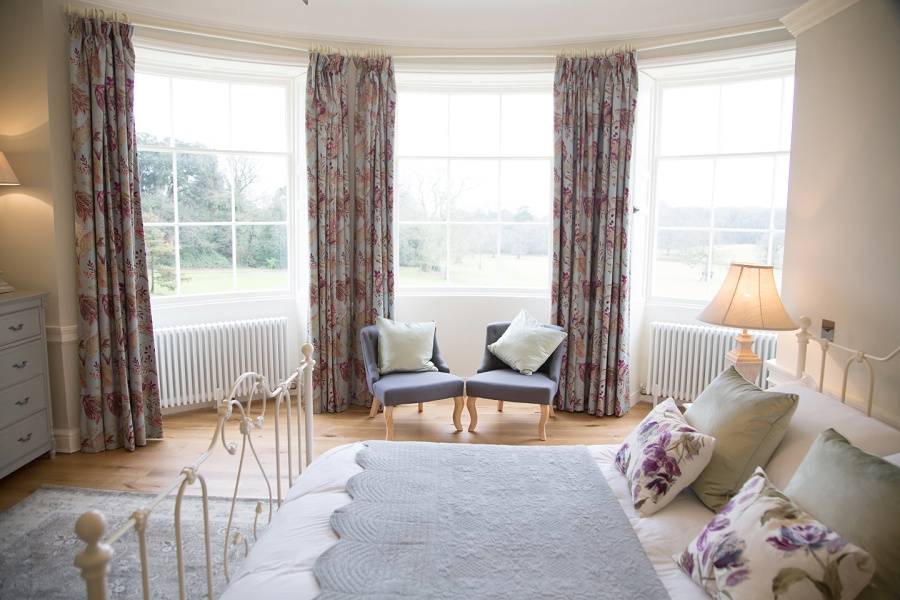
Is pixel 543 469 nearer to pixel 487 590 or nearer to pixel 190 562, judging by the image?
pixel 487 590

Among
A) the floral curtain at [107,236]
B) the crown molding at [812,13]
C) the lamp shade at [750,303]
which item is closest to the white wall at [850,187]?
the crown molding at [812,13]

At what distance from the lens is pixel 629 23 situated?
4.44m

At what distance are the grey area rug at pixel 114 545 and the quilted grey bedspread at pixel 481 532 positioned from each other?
1.02 meters

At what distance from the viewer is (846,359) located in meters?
2.75

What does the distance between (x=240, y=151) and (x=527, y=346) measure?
2.78m

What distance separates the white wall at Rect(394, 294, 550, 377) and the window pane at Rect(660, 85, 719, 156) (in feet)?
5.35

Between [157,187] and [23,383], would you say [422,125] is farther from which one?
[23,383]

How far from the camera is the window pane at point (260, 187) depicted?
4957 millimetres

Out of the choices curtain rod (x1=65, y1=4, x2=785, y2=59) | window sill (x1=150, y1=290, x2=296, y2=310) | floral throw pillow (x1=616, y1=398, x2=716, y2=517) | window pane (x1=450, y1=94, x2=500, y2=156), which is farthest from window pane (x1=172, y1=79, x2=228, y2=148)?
floral throw pillow (x1=616, y1=398, x2=716, y2=517)

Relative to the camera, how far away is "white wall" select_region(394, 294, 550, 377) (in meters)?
5.19

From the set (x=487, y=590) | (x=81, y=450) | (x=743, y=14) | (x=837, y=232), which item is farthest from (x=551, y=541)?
(x=743, y=14)

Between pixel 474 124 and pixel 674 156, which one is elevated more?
pixel 474 124

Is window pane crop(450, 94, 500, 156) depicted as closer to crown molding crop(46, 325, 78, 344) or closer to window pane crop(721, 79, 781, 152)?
window pane crop(721, 79, 781, 152)

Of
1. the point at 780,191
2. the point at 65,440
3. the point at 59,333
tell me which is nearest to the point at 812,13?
the point at 780,191
